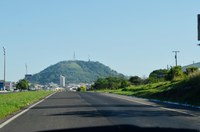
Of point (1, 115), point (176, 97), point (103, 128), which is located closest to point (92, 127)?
point (103, 128)

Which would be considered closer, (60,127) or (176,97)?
(60,127)

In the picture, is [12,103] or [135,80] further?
[135,80]

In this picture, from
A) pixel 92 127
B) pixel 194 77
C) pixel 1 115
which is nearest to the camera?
pixel 92 127

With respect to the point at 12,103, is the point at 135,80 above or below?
above

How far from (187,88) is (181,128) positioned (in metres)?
31.3

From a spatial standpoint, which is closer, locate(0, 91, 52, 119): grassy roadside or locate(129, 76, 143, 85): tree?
locate(0, 91, 52, 119): grassy roadside

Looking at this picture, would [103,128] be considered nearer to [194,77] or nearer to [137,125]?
[137,125]

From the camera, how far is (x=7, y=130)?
16703 mm

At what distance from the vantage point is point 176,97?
1839 inches

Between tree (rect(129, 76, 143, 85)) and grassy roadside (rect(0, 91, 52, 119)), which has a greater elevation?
tree (rect(129, 76, 143, 85))

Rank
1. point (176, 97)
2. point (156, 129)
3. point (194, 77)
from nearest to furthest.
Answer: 1. point (156, 129)
2. point (176, 97)
3. point (194, 77)

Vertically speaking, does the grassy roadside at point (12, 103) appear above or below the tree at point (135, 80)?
below

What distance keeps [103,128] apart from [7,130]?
10.2 feet

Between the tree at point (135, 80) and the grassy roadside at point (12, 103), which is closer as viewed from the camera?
the grassy roadside at point (12, 103)
